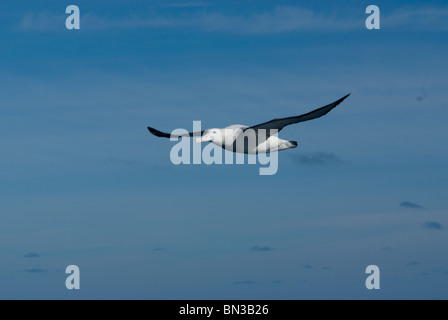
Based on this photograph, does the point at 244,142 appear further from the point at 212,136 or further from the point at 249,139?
the point at 212,136

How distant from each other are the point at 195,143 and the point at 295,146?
20.7 ft

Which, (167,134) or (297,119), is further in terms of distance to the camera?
(167,134)

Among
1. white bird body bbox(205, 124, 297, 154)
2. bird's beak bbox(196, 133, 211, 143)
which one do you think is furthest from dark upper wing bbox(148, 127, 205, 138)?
white bird body bbox(205, 124, 297, 154)

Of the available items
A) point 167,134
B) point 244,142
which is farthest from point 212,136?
point 167,134

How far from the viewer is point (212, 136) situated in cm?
5116

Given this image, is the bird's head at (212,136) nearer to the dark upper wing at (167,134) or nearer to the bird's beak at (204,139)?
the bird's beak at (204,139)

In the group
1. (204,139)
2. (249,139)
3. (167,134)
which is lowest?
(249,139)

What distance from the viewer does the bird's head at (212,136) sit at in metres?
50.8

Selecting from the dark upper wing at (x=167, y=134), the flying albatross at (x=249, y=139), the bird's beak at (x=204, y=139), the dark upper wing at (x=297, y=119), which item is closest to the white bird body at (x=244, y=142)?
the flying albatross at (x=249, y=139)
